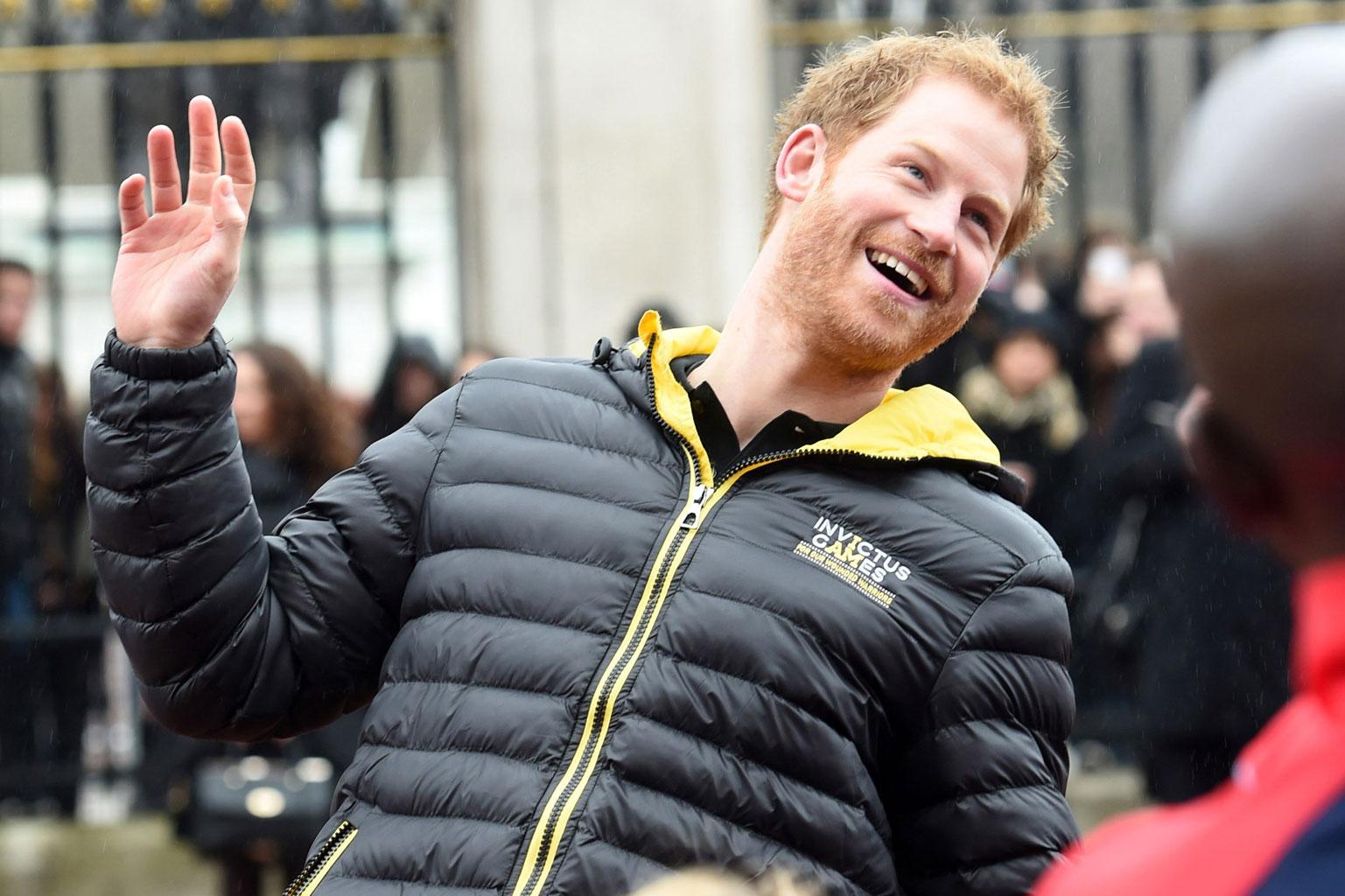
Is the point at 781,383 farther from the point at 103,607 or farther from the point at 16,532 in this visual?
the point at 103,607

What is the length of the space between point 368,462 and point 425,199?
19.1ft

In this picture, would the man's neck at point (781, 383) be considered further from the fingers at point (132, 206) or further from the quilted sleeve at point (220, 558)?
the fingers at point (132, 206)

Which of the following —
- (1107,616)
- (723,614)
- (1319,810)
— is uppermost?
(1319,810)

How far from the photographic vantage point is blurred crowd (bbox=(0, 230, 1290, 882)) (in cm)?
582

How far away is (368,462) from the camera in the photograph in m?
2.79

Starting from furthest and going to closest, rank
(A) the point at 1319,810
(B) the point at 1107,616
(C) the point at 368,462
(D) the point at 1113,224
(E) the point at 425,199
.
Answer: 1. (E) the point at 425,199
2. (D) the point at 1113,224
3. (B) the point at 1107,616
4. (C) the point at 368,462
5. (A) the point at 1319,810

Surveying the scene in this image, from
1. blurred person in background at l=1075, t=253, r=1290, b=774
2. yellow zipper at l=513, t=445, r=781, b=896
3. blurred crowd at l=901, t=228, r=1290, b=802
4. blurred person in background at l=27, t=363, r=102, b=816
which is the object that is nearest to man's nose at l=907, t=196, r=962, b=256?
yellow zipper at l=513, t=445, r=781, b=896

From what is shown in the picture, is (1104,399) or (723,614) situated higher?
(723,614)

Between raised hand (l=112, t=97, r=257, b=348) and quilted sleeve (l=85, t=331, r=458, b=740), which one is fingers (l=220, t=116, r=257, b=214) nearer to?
raised hand (l=112, t=97, r=257, b=348)

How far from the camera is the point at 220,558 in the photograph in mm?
2594

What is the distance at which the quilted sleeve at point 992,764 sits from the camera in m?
2.46

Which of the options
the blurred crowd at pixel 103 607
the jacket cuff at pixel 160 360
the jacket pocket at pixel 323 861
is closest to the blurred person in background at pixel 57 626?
the blurred crowd at pixel 103 607

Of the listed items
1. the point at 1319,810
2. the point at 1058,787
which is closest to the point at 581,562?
the point at 1058,787

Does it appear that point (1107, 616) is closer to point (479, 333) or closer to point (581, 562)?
point (479, 333)
